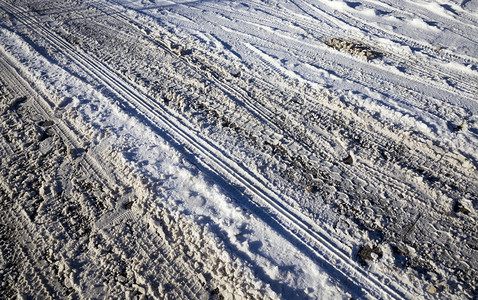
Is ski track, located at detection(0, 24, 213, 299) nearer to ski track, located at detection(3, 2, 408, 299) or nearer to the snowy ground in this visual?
the snowy ground

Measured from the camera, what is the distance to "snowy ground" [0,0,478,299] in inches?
113

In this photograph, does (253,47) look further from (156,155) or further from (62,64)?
(62,64)

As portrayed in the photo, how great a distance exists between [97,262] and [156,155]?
4.98ft

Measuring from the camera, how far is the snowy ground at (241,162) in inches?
113

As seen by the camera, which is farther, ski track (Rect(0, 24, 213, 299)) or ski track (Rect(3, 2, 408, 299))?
ski track (Rect(3, 2, 408, 299))

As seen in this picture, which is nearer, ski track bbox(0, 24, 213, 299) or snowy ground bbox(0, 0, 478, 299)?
ski track bbox(0, 24, 213, 299)

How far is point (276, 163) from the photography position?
3883 mm

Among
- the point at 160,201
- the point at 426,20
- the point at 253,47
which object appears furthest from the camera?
the point at 426,20

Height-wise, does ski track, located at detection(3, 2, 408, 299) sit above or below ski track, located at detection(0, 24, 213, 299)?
above

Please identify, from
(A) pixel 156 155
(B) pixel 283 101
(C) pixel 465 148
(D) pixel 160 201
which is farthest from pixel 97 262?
(C) pixel 465 148

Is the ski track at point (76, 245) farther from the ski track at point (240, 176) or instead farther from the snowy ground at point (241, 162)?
the ski track at point (240, 176)

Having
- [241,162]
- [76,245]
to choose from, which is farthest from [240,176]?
[76,245]

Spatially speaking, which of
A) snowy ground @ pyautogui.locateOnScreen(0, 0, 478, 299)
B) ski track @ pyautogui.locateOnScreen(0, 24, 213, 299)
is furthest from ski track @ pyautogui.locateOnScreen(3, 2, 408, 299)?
ski track @ pyautogui.locateOnScreen(0, 24, 213, 299)

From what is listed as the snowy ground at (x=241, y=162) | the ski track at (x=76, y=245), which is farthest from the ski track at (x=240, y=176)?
the ski track at (x=76, y=245)
